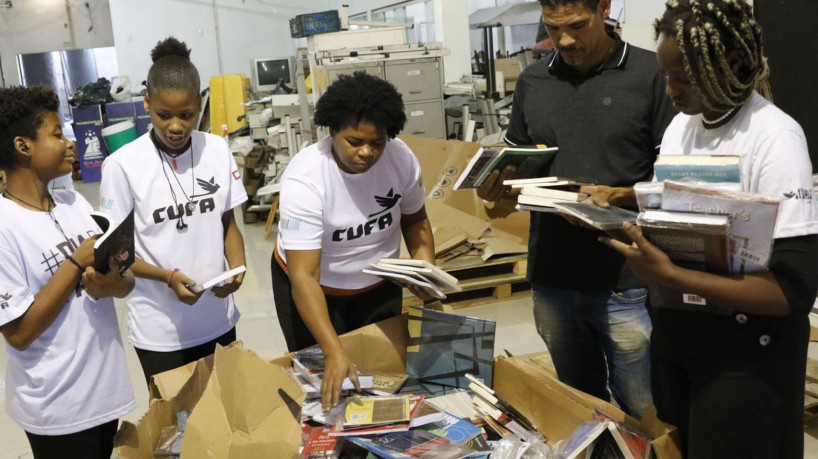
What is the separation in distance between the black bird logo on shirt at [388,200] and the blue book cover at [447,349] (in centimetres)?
31

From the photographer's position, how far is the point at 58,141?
6.31 ft

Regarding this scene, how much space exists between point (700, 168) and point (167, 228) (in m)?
1.48

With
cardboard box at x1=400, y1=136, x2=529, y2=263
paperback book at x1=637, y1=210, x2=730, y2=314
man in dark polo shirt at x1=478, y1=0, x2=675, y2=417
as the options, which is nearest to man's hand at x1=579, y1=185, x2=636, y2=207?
man in dark polo shirt at x1=478, y1=0, x2=675, y2=417

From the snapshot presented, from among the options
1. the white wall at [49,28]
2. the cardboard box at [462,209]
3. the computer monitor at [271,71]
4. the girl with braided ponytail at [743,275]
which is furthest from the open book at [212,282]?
the white wall at [49,28]

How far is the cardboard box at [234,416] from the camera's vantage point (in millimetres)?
1683

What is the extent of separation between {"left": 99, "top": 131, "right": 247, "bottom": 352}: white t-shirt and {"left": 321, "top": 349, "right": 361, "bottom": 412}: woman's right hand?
1.64ft

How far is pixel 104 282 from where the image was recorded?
72.1 inches

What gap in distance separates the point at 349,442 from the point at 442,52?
4.60 m

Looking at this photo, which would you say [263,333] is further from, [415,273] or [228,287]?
[415,273]

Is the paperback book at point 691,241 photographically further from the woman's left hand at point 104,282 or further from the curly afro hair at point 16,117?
the curly afro hair at point 16,117

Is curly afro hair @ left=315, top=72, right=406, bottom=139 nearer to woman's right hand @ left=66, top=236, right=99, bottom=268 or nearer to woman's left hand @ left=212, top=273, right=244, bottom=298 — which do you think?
woman's left hand @ left=212, top=273, right=244, bottom=298

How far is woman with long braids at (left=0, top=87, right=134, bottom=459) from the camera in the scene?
179 centimetres

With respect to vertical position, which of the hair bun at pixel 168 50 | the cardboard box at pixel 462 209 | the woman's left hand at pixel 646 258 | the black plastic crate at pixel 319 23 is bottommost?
the cardboard box at pixel 462 209

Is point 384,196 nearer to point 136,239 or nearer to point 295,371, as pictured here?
point 295,371
